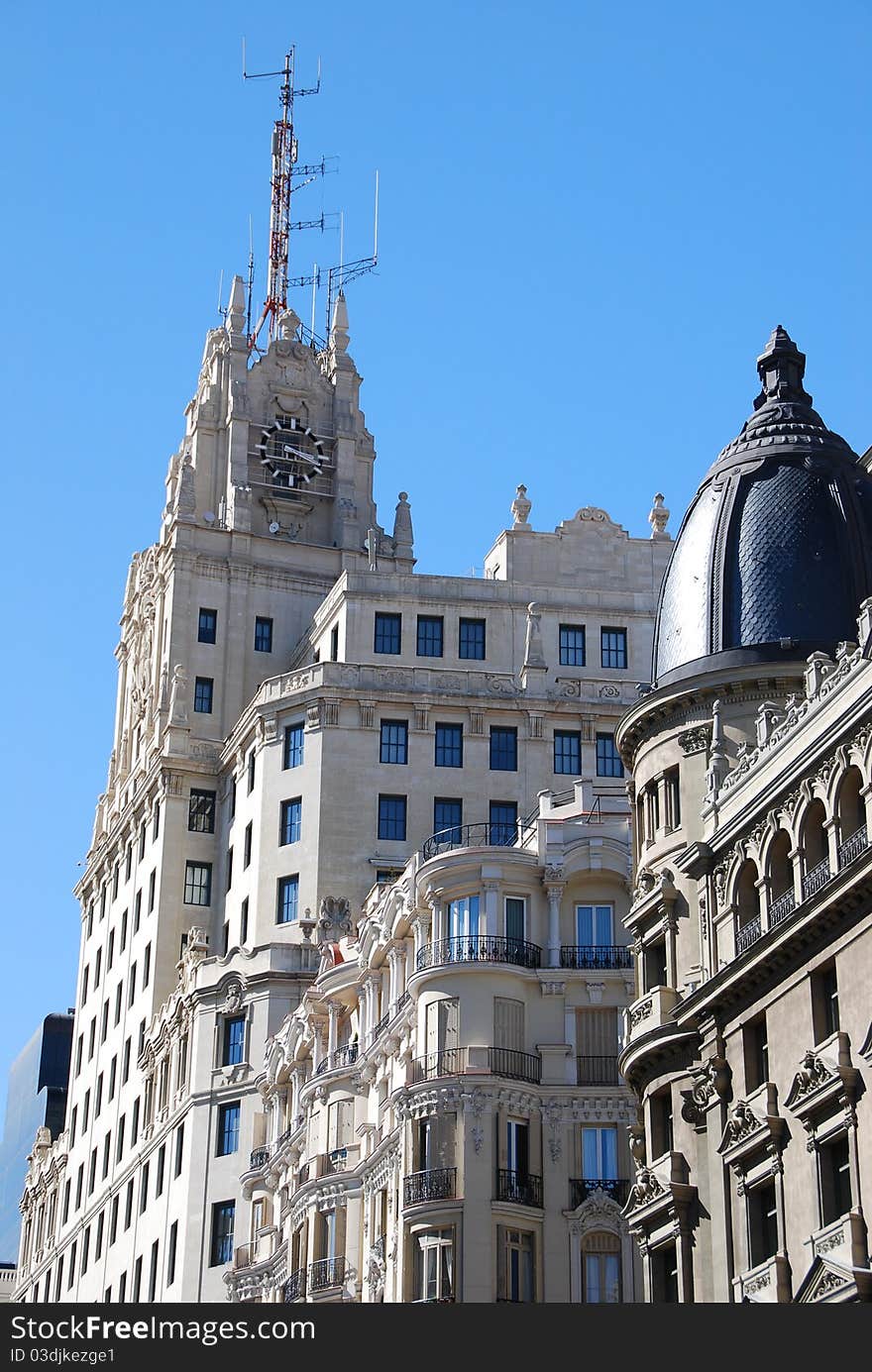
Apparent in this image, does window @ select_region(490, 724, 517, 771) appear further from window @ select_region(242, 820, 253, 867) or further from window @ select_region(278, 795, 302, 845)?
window @ select_region(242, 820, 253, 867)

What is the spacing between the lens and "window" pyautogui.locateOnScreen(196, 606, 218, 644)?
137 m

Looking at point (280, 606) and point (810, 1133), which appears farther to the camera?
point (280, 606)

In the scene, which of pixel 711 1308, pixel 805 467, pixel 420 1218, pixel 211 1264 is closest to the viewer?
pixel 711 1308

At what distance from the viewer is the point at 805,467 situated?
238ft

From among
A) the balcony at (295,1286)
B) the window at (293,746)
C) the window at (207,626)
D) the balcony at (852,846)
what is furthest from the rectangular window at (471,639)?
the balcony at (852,846)

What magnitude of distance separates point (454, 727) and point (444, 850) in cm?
3122

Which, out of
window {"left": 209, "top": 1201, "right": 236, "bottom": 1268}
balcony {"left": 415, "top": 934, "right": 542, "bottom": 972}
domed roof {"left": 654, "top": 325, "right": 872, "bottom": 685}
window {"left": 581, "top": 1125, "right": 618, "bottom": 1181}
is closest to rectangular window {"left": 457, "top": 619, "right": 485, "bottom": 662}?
window {"left": 209, "top": 1201, "right": 236, "bottom": 1268}

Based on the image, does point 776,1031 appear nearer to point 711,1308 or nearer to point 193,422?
point 711,1308

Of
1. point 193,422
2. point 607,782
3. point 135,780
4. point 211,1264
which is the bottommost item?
point 211,1264

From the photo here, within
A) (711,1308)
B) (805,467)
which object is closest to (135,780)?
(805,467)

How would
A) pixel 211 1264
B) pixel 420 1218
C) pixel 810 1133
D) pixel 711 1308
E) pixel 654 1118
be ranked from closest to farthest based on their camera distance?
pixel 711 1308 < pixel 810 1133 < pixel 654 1118 < pixel 420 1218 < pixel 211 1264

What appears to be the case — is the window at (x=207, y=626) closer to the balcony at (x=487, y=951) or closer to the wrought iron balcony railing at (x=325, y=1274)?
the wrought iron balcony railing at (x=325, y=1274)

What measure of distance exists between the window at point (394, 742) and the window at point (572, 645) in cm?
847

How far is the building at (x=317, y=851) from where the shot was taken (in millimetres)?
84312
